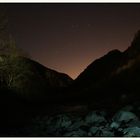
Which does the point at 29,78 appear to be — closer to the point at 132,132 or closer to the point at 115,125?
the point at 115,125

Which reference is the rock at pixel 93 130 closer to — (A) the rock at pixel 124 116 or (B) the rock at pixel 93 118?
(B) the rock at pixel 93 118

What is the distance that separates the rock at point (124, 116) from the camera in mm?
3923

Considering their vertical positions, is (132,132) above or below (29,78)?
below

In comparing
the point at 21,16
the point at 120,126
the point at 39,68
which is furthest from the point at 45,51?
the point at 120,126

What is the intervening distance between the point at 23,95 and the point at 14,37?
0.61m

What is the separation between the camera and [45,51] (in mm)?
4141

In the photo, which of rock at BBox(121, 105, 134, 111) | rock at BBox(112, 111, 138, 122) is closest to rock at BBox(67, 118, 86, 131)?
rock at BBox(112, 111, 138, 122)

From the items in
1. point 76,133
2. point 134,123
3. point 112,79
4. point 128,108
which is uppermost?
point 112,79

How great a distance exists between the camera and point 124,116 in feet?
12.9

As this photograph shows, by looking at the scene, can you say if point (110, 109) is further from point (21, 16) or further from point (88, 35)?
point (21, 16)

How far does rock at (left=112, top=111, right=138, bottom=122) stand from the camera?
392 cm

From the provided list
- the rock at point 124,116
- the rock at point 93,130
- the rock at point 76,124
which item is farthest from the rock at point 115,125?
the rock at point 76,124

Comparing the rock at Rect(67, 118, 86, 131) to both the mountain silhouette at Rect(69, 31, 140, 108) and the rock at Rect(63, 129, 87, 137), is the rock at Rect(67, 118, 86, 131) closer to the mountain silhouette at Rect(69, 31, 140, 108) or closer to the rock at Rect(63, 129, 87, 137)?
the rock at Rect(63, 129, 87, 137)

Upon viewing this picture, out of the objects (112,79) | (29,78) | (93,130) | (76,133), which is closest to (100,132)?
(93,130)
